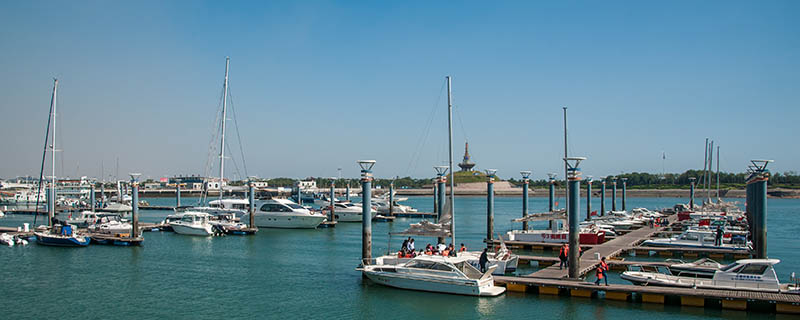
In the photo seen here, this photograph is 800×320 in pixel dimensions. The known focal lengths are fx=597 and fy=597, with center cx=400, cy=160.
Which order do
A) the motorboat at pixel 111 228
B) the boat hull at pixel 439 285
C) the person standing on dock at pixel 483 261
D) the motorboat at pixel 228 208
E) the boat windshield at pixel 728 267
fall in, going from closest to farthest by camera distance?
the boat windshield at pixel 728 267, the boat hull at pixel 439 285, the person standing on dock at pixel 483 261, the motorboat at pixel 111 228, the motorboat at pixel 228 208

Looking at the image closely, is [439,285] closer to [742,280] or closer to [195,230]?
[742,280]

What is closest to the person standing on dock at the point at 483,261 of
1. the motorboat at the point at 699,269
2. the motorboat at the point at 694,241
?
the motorboat at the point at 699,269

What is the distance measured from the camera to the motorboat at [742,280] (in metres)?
24.0

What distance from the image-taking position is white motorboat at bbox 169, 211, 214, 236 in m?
53.4

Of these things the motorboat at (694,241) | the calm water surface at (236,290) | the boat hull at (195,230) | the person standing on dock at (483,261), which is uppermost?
the person standing on dock at (483,261)

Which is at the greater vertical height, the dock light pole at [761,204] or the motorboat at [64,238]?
the dock light pole at [761,204]

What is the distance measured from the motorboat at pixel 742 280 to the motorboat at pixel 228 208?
151ft

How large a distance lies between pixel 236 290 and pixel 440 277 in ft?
34.3

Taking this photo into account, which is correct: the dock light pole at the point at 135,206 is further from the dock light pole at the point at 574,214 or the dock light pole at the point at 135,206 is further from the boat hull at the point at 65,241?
the dock light pole at the point at 574,214

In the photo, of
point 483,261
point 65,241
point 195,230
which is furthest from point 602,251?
point 65,241

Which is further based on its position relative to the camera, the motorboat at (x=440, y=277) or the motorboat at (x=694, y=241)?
the motorboat at (x=694, y=241)

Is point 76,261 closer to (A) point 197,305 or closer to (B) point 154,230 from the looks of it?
(A) point 197,305

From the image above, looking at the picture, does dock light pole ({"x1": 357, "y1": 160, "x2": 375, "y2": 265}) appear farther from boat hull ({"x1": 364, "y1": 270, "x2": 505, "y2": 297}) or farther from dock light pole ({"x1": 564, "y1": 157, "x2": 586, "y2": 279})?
dock light pole ({"x1": 564, "y1": 157, "x2": 586, "y2": 279})

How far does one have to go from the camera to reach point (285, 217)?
198 feet
